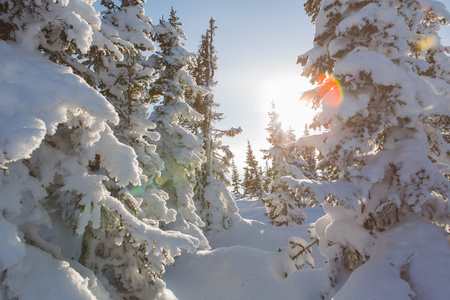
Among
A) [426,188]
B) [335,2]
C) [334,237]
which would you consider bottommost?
[334,237]

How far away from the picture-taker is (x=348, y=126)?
6.91 m

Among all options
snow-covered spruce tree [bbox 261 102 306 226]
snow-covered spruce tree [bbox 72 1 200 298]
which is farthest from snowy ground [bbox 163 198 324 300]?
snow-covered spruce tree [bbox 261 102 306 226]

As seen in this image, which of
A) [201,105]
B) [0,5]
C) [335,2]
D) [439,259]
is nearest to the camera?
[0,5]

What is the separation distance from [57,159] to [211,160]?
49.9 feet

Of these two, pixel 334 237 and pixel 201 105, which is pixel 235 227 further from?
pixel 334 237

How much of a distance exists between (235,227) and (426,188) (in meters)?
14.5

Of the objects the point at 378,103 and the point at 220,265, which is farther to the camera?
the point at 220,265

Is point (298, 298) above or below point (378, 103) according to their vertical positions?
below

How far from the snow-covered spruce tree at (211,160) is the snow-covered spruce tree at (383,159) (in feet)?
36.5

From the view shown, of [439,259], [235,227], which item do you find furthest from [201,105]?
[439,259]

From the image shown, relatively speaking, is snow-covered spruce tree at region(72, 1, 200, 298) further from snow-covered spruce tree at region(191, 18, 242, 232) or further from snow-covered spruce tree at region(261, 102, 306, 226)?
snow-covered spruce tree at region(261, 102, 306, 226)

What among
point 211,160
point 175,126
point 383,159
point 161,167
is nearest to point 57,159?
point 161,167

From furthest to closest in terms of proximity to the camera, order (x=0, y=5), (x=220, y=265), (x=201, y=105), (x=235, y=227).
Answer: (x=201, y=105) < (x=235, y=227) < (x=220, y=265) < (x=0, y=5)

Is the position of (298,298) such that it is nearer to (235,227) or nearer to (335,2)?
(335,2)
